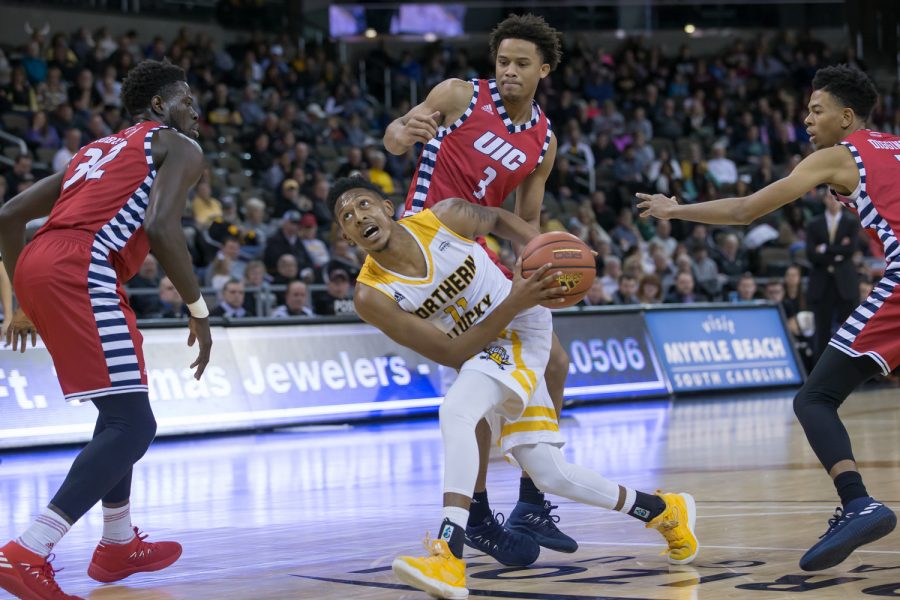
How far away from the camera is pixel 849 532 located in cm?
474

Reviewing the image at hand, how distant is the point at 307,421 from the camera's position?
39.7 feet

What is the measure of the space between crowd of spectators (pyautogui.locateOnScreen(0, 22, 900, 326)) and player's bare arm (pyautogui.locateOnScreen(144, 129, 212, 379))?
774 cm

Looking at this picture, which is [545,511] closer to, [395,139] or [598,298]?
[395,139]

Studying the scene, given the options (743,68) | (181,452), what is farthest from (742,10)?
(181,452)

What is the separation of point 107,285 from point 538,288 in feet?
5.34

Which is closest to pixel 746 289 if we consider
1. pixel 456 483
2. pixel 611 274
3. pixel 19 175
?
pixel 611 274

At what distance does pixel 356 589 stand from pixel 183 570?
0.94 m

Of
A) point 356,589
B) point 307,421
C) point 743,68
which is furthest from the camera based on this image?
point 743,68

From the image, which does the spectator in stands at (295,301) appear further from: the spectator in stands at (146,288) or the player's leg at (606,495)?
the player's leg at (606,495)

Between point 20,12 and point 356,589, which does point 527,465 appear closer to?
point 356,589

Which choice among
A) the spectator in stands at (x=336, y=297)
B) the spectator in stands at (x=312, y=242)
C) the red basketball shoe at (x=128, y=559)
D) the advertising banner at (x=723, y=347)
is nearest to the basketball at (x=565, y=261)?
the red basketball shoe at (x=128, y=559)

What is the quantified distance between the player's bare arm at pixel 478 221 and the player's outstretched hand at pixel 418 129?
35 centimetres

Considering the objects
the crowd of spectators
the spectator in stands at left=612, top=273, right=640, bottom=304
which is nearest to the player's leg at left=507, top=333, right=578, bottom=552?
the crowd of spectators

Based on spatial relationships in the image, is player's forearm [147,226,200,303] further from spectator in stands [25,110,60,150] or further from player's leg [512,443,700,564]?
spectator in stands [25,110,60,150]
